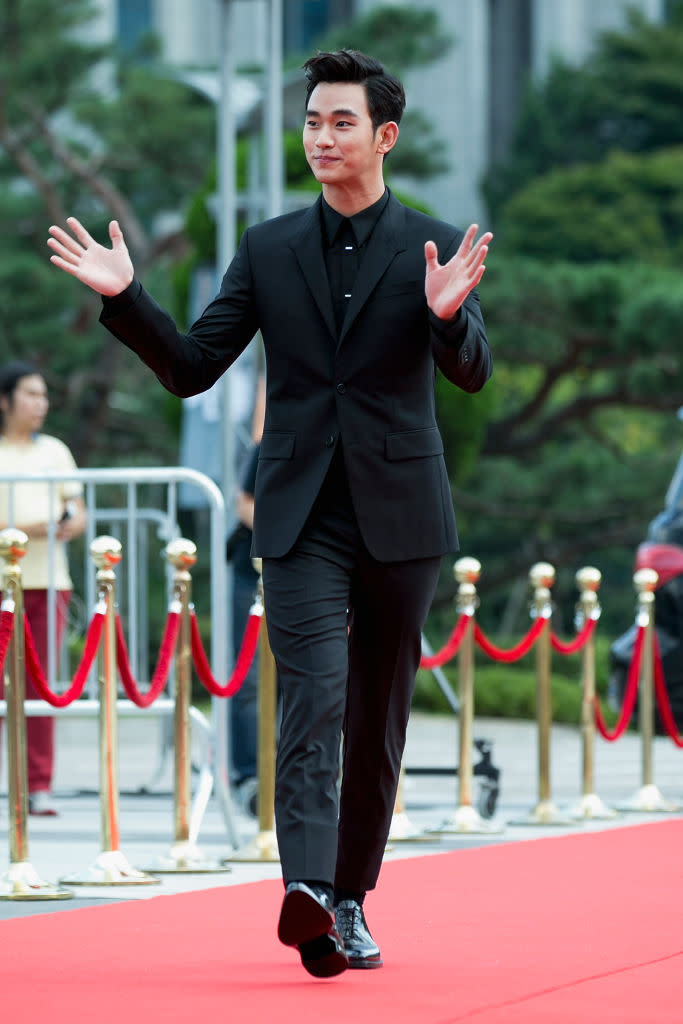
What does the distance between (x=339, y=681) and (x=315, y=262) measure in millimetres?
870

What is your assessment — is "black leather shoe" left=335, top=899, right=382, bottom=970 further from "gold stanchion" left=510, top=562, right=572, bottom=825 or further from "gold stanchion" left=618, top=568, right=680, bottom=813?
"gold stanchion" left=618, top=568, right=680, bottom=813

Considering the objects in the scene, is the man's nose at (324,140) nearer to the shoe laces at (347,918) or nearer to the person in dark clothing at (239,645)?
the shoe laces at (347,918)

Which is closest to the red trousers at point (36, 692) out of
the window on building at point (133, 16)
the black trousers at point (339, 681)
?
the black trousers at point (339, 681)

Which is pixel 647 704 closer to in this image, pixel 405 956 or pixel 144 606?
pixel 144 606

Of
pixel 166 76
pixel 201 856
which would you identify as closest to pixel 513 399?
pixel 166 76

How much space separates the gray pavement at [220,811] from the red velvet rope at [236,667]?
0.54m

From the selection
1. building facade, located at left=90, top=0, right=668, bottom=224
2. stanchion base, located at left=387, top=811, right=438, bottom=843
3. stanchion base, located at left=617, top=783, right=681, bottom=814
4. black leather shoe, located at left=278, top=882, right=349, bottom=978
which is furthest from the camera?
building facade, located at left=90, top=0, right=668, bottom=224

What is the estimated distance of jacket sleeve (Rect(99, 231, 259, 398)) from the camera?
14.1 feet

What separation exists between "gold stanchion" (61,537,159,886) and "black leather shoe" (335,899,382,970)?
6.27ft

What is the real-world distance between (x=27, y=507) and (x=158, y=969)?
379cm

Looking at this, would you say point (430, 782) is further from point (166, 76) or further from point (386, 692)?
point (166, 76)

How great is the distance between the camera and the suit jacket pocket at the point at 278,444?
445 centimetres

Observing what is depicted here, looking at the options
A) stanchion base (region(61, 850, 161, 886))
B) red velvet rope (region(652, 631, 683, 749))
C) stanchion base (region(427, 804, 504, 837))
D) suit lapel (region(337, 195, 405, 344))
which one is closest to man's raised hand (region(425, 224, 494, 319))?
suit lapel (region(337, 195, 405, 344))

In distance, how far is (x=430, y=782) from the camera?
11430 mm
